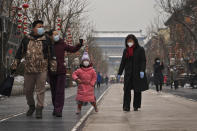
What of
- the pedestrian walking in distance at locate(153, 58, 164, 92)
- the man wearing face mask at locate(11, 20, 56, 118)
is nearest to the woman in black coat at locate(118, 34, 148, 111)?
the man wearing face mask at locate(11, 20, 56, 118)

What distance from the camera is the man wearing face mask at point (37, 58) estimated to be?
12.3 metres

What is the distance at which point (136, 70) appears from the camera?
1588cm

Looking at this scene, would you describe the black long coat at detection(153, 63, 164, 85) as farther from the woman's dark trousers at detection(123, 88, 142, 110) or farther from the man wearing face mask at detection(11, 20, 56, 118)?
the man wearing face mask at detection(11, 20, 56, 118)

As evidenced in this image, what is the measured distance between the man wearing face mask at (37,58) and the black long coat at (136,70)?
377 cm

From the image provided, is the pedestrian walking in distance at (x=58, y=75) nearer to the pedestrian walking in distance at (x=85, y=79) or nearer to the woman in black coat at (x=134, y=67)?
the pedestrian walking in distance at (x=85, y=79)

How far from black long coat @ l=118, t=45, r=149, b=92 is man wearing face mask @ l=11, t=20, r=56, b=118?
3.77 meters

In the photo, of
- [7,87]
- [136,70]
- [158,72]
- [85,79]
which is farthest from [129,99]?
[158,72]

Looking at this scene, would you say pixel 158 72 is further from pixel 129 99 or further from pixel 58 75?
pixel 58 75

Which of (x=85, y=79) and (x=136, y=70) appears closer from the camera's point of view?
(x=85, y=79)

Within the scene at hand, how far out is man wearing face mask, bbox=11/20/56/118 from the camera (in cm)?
1234

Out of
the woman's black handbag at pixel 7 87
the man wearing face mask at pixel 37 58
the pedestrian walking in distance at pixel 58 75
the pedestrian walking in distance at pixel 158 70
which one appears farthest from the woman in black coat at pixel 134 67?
the pedestrian walking in distance at pixel 158 70

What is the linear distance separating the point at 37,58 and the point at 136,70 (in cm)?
420

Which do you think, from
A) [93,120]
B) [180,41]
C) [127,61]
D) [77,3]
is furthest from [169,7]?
[93,120]

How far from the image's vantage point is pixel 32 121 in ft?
38.5
